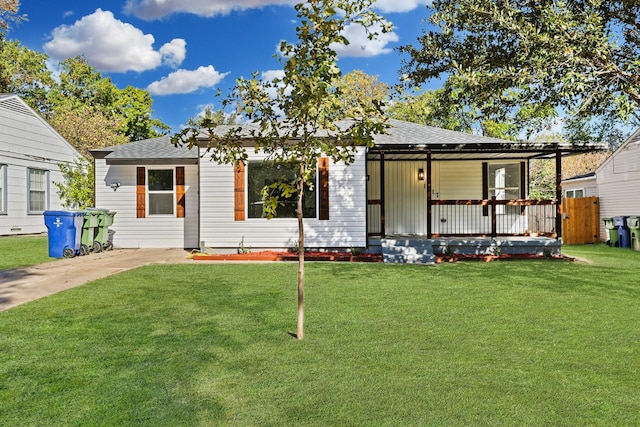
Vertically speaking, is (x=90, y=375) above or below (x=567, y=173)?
below

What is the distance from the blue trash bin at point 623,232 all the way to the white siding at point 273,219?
894 cm

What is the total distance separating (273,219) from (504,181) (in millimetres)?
6927

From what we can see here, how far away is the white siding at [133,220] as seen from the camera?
502 inches

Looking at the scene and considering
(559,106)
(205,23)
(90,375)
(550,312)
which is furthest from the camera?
(205,23)

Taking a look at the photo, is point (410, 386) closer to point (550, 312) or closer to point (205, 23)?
point (550, 312)

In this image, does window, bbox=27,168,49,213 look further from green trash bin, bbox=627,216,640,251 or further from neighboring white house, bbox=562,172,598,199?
neighboring white house, bbox=562,172,598,199

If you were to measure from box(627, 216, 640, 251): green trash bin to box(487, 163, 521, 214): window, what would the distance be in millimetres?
3802

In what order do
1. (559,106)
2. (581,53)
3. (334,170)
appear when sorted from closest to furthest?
(581,53) → (559,106) → (334,170)

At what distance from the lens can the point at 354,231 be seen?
36.7ft

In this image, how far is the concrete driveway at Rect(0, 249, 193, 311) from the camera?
6547 mm

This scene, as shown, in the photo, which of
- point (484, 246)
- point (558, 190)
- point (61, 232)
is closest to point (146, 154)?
point (61, 232)

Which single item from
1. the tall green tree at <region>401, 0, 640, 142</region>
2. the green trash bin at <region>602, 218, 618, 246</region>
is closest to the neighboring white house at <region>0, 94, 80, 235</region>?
the tall green tree at <region>401, 0, 640, 142</region>

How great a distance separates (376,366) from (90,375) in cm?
217

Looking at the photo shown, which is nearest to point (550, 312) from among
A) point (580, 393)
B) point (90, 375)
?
point (580, 393)
